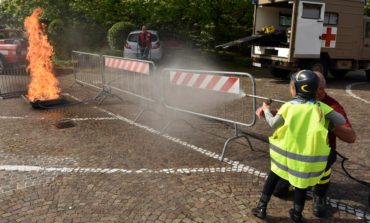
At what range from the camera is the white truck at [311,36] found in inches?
454

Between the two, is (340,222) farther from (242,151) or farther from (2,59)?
(2,59)

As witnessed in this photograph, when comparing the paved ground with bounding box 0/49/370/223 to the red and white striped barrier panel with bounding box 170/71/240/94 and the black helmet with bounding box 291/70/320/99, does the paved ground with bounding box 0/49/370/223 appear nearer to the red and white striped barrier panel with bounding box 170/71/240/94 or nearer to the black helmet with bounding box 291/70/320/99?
the red and white striped barrier panel with bounding box 170/71/240/94

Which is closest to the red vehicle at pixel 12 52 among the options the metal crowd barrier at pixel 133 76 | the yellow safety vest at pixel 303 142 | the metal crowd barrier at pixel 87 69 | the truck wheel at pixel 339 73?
the metal crowd barrier at pixel 87 69

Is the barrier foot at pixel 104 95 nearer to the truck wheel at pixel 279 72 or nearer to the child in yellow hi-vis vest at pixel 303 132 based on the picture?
the child in yellow hi-vis vest at pixel 303 132

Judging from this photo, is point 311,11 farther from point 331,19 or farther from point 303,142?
point 303,142

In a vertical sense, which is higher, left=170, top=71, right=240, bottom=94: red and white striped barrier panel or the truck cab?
the truck cab

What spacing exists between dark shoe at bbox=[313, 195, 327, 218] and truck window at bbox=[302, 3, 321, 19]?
8.79m

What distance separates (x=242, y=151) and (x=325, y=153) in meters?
2.50

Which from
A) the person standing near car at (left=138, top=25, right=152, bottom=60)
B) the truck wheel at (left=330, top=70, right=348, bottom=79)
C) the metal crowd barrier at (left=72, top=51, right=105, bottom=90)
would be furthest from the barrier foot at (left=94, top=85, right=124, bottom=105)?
the truck wheel at (left=330, top=70, right=348, bottom=79)

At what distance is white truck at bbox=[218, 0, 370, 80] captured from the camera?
11531 mm

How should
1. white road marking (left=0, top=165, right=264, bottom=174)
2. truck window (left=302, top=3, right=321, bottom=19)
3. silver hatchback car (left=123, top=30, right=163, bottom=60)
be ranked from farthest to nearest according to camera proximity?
silver hatchback car (left=123, top=30, right=163, bottom=60) < truck window (left=302, top=3, right=321, bottom=19) < white road marking (left=0, top=165, right=264, bottom=174)

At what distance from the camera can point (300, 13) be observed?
11.2 m

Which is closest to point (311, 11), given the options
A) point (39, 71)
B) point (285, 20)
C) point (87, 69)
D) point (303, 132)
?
point (285, 20)

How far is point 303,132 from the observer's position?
10.6 feet
